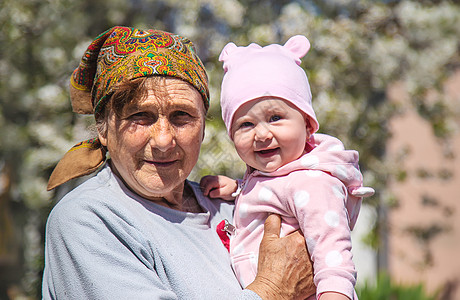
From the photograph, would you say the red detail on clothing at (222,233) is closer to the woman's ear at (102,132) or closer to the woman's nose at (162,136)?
the woman's nose at (162,136)

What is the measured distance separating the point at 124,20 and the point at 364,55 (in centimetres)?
228

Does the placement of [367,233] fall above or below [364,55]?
below

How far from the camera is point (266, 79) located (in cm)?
208

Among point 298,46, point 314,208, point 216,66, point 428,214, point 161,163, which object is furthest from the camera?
point 428,214

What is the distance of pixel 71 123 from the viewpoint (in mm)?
4875

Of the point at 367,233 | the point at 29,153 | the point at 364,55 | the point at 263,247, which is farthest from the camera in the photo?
the point at 367,233

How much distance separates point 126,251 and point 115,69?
66cm

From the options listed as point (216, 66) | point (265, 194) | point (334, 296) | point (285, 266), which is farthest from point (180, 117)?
point (216, 66)

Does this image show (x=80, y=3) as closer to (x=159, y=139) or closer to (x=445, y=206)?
(x=159, y=139)

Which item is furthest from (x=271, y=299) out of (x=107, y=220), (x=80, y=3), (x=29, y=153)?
(x=80, y=3)

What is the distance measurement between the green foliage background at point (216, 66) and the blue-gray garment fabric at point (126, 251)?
2.10 metres

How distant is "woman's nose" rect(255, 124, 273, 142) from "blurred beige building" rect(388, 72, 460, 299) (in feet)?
14.6

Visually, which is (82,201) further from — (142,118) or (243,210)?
(243,210)

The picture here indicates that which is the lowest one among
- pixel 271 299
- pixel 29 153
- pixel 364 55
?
pixel 29 153
